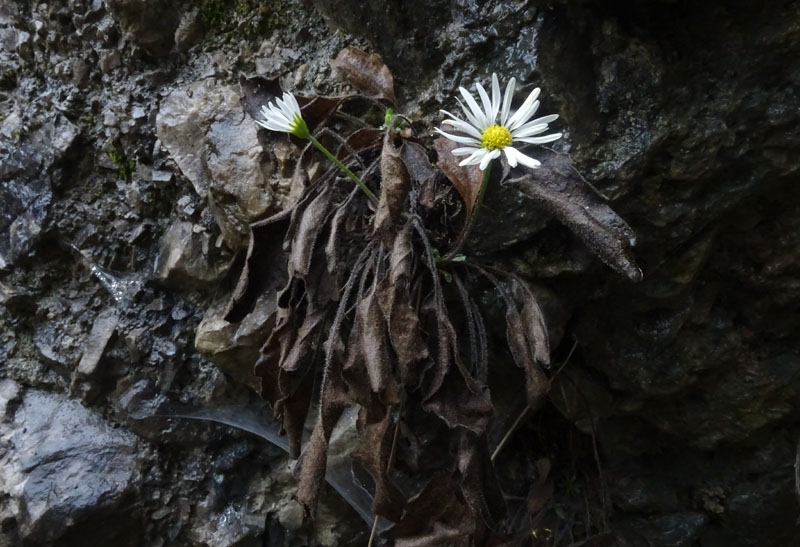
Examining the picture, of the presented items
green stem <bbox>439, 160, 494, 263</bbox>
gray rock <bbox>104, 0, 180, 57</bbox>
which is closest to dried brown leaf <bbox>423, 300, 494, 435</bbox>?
green stem <bbox>439, 160, 494, 263</bbox>

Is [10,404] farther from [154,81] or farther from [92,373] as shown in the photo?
[154,81]

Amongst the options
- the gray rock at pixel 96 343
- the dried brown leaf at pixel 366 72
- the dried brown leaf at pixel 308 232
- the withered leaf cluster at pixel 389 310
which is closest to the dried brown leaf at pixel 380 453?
the withered leaf cluster at pixel 389 310

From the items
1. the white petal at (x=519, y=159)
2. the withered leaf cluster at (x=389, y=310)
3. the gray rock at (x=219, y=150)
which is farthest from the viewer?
the gray rock at (x=219, y=150)

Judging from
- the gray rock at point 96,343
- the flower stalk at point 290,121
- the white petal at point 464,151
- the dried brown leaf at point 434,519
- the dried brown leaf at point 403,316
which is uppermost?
the flower stalk at point 290,121

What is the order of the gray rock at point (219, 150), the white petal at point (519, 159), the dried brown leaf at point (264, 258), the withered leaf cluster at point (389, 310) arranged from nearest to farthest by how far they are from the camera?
the white petal at point (519, 159)
the withered leaf cluster at point (389, 310)
the dried brown leaf at point (264, 258)
the gray rock at point (219, 150)

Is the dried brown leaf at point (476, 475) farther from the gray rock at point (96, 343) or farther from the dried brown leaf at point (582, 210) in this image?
the gray rock at point (96, 343)

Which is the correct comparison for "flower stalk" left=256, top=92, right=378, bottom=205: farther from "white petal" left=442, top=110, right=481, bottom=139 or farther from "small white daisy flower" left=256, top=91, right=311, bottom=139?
"white petal" left=442, top=110, right=481, bottom=139
